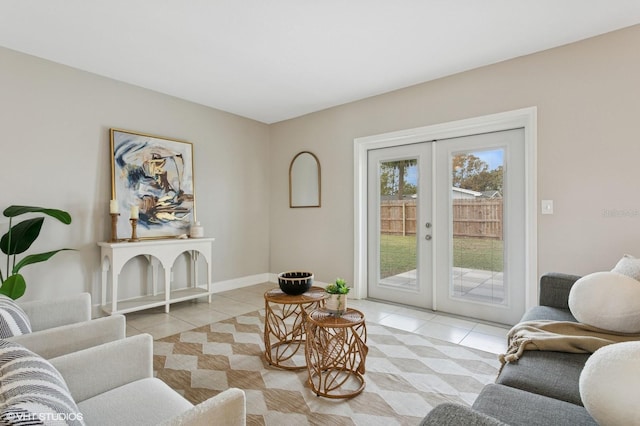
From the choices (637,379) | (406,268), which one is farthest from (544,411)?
(406,268)

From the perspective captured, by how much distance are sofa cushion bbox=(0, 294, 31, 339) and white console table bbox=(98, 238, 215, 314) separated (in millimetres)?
1819

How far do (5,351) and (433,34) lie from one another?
298 cm

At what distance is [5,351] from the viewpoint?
0.82m

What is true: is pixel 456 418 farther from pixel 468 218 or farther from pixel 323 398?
pixel 468 218

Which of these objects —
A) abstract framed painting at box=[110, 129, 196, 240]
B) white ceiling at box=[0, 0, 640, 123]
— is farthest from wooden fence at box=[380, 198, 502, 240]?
abstract framed painting at box=[110, 129, 196, 240]

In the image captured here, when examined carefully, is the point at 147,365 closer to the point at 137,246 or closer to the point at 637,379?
the point at 637,379

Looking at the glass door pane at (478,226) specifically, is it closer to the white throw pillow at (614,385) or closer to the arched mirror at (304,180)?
the arched mirror at (304,180)

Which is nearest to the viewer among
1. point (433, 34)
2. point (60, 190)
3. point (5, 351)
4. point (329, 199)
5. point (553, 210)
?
point (5, 351)

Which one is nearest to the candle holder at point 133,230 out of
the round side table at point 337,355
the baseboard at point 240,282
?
the baseboard at point 240,282

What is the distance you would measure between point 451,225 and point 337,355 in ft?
6.60

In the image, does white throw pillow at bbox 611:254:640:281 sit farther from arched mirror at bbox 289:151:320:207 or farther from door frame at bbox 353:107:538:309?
arched mirror at bbox 289:151:320:207

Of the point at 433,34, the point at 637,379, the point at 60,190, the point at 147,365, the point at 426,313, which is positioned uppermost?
the point at 433,34

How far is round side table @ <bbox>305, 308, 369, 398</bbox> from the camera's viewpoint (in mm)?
1894

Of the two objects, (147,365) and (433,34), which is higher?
(433,34)
